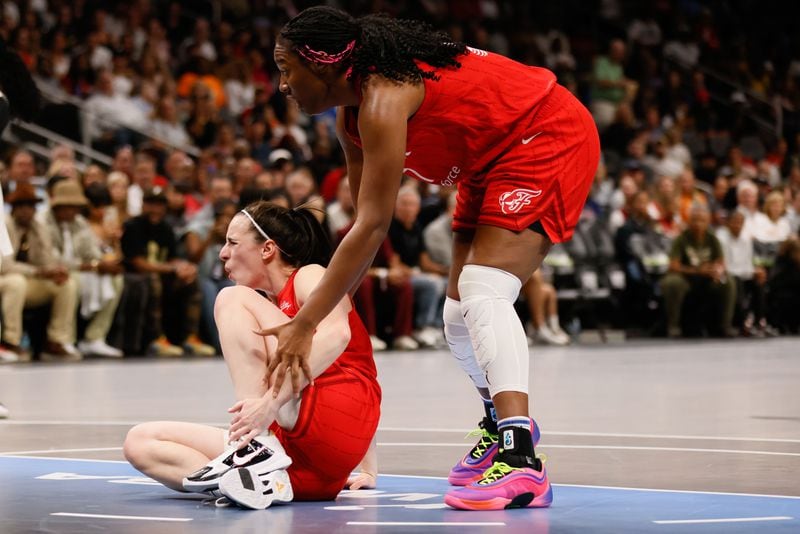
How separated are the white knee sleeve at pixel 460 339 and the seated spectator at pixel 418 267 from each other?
7869mm

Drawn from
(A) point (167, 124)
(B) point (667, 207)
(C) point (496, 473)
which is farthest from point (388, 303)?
(C) point (496, 473)

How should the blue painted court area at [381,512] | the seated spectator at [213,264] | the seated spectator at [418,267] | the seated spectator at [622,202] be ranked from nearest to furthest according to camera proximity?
1. the blue painted court area at [381,512]
2. the seated spectator at [213,264]
3. the seated spectator at [418,267]
4. the seated spectator at [622,202]

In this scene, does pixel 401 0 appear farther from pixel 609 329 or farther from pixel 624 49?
pixel 609 329

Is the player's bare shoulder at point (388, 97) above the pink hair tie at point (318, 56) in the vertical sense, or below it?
below

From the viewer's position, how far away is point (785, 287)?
15.3 meters

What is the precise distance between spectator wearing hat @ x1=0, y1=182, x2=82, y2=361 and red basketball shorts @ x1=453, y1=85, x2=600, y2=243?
6913 millimetres

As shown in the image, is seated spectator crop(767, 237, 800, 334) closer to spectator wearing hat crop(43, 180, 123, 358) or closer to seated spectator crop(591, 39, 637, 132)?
seated spectator crop(591, 39, 637, 132)

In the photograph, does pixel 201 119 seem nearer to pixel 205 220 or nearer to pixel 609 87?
pixel 205 220

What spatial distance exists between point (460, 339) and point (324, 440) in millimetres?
647

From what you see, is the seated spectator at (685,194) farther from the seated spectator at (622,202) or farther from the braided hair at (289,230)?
the braided hair at (289,230)

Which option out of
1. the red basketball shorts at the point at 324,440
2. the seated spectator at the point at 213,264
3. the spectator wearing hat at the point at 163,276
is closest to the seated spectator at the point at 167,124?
the spectator wearing hat at the point at 163,276

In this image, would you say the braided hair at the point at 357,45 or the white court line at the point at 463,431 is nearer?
the braided hair at the point at 357,45

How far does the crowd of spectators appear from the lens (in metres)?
11.4

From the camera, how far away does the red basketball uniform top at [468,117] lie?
167 inches
